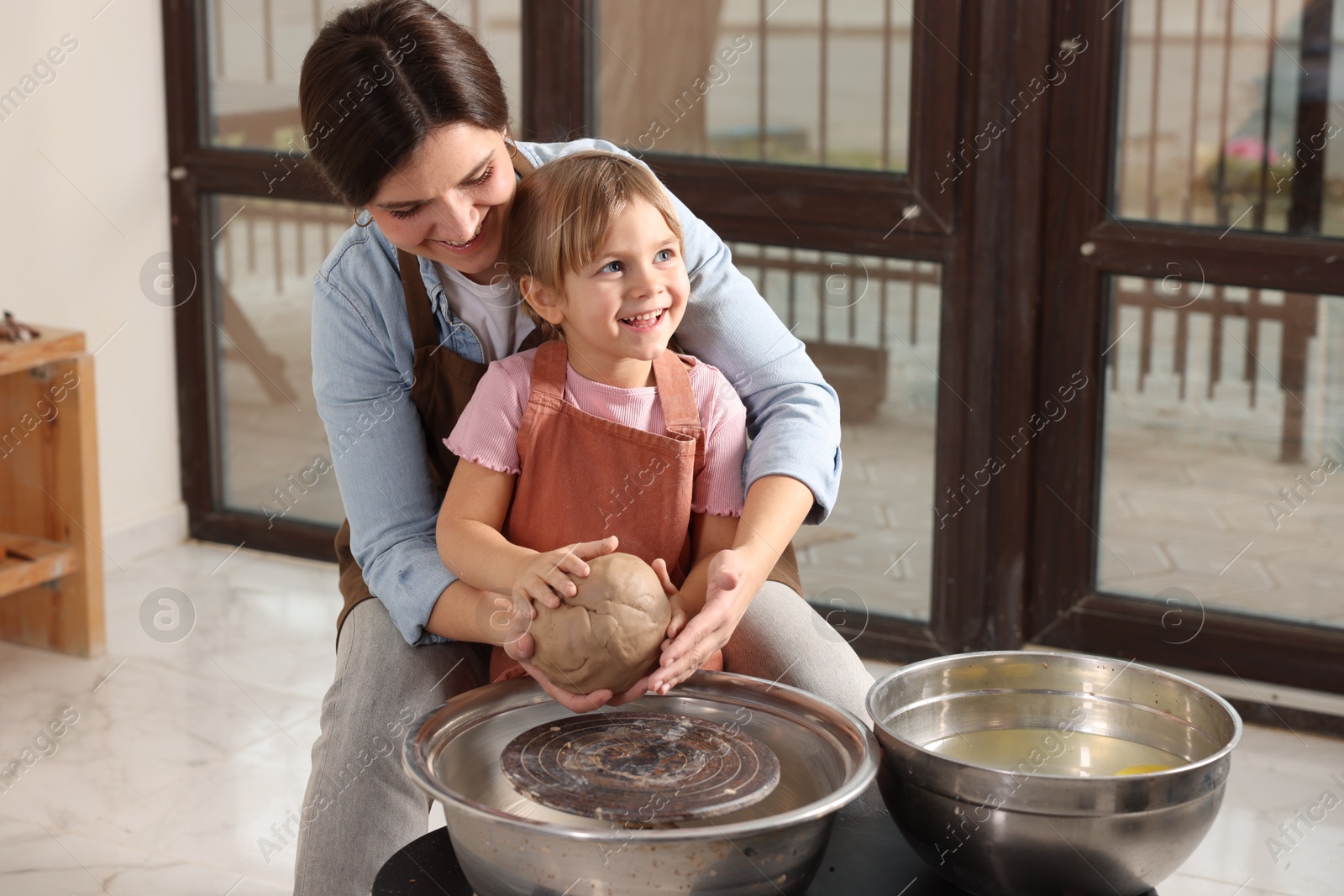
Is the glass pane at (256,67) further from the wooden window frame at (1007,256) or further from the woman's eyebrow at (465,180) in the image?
the woman's eyebrow at (465,180)

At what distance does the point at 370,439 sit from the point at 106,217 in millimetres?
1759

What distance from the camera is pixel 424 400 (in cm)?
150

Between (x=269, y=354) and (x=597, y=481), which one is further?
(x=269, y=354)

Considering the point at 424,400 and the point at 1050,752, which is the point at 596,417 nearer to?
the point at 424,400

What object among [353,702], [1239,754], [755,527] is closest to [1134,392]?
[1239,754]

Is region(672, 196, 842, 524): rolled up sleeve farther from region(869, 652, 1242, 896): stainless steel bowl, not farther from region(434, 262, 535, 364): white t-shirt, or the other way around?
region(869, 652, 1242, 896): stainless steel bowl

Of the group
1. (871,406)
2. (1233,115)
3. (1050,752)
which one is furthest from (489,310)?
(1233,115)

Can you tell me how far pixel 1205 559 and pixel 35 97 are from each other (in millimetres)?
2322

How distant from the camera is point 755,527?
1328mm

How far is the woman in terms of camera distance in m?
1.28

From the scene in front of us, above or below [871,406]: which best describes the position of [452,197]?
above

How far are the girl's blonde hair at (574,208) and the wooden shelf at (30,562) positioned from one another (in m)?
1.51

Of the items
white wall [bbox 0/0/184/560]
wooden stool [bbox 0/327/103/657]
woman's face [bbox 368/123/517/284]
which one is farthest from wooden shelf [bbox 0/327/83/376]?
woman's face [bbox 368/123/517/284]

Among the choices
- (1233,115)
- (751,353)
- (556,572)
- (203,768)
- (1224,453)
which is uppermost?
(1233,115)
